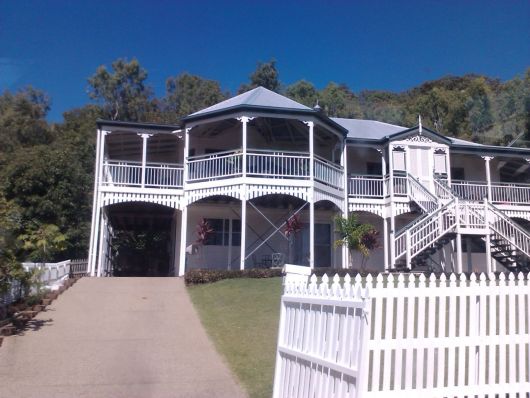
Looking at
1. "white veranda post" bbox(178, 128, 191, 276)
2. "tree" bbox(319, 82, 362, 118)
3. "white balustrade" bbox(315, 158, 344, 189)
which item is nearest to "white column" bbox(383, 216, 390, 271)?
"white balustrade" bbox(315, 158, 344, 189)

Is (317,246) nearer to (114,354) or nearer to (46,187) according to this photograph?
(46,187)

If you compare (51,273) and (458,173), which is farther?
(458,173)

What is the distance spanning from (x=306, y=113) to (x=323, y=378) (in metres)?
16.3

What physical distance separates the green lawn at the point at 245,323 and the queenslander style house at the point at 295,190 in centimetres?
348

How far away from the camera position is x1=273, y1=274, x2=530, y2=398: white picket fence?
18.0 ft

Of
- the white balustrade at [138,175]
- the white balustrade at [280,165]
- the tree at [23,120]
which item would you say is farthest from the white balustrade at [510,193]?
the tree at [23,120]

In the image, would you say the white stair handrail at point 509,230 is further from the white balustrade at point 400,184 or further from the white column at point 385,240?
the white column at point 385,240

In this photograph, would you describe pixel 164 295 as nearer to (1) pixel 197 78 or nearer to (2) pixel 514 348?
(2) pixel 514 348

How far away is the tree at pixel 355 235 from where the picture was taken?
68.3 ft

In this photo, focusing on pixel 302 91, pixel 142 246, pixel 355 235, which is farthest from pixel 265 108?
pixel 302 91

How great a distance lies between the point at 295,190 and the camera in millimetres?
21172

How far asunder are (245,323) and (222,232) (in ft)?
39.7

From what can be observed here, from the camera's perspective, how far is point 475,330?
19.7ft

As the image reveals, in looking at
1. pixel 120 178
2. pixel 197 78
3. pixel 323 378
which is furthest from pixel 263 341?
pixel 197 78
